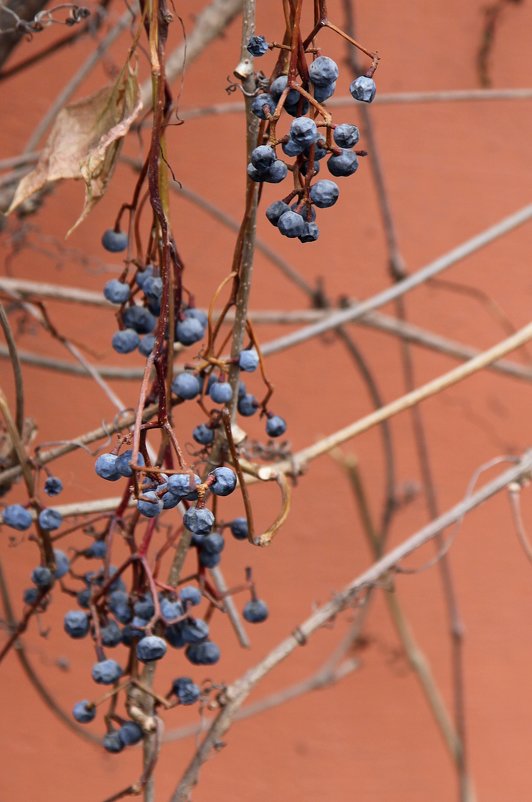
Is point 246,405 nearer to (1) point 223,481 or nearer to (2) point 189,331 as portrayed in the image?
(2) point 189,331

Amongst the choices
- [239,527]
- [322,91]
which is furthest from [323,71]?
[239,527]

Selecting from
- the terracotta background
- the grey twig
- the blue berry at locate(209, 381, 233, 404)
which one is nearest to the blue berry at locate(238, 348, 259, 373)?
the blue berry at locate(209, 381, 233, 404)

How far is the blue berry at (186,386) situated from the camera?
0.64m

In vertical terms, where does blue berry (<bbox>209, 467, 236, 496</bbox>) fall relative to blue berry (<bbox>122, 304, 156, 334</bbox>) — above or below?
below

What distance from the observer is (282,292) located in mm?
1447

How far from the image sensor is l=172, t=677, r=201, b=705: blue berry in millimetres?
701

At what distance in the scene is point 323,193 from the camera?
527 millimetres

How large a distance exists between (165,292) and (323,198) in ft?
0.33

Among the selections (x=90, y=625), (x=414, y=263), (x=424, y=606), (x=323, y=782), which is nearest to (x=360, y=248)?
(x=414, y=263)

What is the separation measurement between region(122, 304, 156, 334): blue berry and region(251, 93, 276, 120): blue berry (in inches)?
7.6

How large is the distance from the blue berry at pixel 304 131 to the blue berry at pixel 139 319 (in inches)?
8.3

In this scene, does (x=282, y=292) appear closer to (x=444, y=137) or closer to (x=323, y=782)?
(x=444, y=137)

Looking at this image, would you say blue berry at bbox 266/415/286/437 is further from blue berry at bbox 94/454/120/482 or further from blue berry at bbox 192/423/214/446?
blue berry at bbox 94/454/120/482

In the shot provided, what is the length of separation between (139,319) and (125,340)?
17 mm
